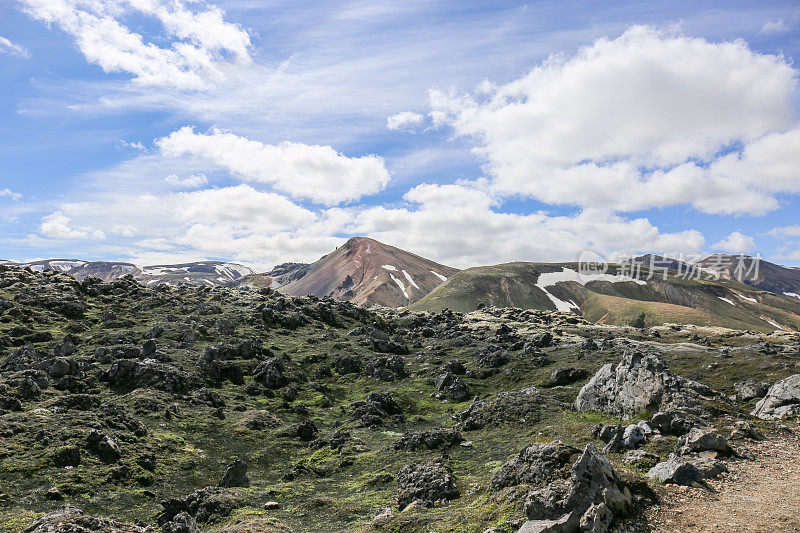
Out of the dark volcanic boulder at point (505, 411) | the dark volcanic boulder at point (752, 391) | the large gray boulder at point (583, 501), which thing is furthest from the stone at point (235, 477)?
the dark volcanic boulder at point (752, 391)

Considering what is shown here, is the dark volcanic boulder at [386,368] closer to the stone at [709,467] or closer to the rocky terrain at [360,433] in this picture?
the rocky terrain at [360,433]

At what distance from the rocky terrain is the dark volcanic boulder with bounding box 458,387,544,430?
18cm

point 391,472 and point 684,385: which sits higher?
point 684,385

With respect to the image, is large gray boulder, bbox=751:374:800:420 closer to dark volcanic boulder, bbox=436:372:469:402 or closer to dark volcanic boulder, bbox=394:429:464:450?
dark volcanic boulder, bbox=394:429:464:450

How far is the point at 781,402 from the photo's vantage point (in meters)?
26.3

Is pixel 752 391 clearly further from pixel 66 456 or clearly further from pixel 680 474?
pixel 66 456

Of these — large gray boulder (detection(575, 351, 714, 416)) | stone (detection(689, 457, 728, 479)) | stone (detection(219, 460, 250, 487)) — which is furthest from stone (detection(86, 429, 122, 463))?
large gray boulder (detection(575, 351, 714, 416))

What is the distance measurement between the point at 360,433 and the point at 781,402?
32.3 m

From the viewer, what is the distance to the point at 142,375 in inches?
1747

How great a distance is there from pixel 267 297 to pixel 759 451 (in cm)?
10035

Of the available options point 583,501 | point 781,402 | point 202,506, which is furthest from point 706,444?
point 202,506

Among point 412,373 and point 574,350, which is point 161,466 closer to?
point 412,373

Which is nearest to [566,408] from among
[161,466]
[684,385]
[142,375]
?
[684,385]

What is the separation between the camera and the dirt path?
544 inches
